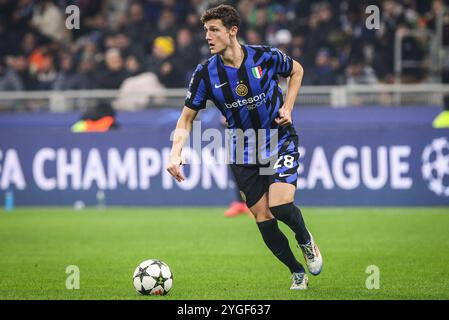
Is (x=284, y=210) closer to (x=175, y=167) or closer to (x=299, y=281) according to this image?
(x=299, y=281)

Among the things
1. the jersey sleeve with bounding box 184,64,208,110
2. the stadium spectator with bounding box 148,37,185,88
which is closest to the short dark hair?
the jersey sleeve with bounding box 184,64,208,110

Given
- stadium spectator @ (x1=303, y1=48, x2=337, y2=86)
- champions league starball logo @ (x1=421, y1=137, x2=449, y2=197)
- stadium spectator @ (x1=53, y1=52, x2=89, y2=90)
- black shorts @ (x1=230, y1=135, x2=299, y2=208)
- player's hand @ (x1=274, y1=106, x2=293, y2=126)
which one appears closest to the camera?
player's hand @ (x1=274, y1=106, x2=293, y2=126)

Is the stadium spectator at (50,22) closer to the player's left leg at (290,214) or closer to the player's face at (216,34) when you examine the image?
the player's face at (216,34)

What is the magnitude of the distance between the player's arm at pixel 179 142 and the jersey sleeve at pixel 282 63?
0.88m

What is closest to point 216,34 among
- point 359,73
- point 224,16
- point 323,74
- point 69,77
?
point 224,16

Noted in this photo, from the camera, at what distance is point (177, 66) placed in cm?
1916

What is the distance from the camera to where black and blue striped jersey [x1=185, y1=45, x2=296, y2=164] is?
8727 millimetres

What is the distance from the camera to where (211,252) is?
1177 centimetres

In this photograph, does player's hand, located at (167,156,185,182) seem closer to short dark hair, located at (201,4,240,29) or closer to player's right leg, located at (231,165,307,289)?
player's right leg, located at (231,165,307,289)

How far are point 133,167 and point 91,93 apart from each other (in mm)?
1767

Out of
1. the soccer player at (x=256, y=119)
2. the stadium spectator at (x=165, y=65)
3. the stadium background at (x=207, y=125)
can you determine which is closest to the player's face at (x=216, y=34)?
the soccer player at (x=256, y=119)

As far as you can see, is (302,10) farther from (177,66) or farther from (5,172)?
(5,172)

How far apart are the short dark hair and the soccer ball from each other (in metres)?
2.20

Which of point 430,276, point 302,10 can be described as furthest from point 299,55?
point 430,276
